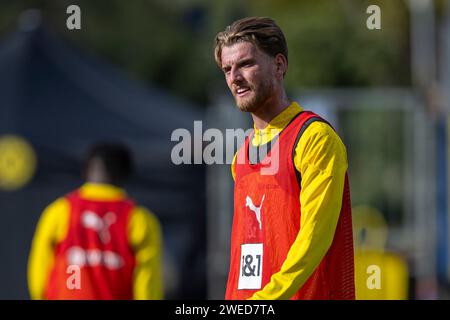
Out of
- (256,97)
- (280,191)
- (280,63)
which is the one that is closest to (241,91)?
(256,97)

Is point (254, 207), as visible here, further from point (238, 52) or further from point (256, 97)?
point (238, 52)

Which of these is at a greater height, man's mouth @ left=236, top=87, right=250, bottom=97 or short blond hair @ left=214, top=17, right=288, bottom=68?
short blond hair @ left=214, top=17, right=288, bottom=68

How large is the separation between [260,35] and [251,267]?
823 millimetres

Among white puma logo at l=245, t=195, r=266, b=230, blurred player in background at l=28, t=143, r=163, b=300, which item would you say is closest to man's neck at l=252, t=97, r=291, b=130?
white puma logo at l=245, t=195, r=266, b=230

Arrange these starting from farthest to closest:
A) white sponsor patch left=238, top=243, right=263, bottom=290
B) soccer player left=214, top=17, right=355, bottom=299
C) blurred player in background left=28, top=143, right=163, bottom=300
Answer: blurred player in background left=28, top=143, right=163, bottom=300, white sponsor patch left=238, top=243, right=263, bottom=290, soccer player left=214, top=17, right=355, bottom=299

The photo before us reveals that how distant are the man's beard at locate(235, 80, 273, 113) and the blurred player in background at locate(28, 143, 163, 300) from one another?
9.02 feet

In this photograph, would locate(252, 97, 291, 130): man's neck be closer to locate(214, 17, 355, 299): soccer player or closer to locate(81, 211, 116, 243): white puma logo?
locate(214, 17, 355, 299): soccer player

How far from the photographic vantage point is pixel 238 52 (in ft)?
15.1

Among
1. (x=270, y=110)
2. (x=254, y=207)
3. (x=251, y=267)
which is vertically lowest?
(x=251, y=267)

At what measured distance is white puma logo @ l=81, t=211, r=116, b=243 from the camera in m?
7.29

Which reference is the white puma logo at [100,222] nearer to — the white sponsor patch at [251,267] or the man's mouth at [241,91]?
the white sponsor patch at [251,267]

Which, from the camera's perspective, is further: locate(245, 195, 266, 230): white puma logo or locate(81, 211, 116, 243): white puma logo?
locate(81, 211, 116, 243): white puma logo

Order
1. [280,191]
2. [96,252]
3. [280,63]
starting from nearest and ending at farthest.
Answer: [280,191] < [280,63] < [96,252]
